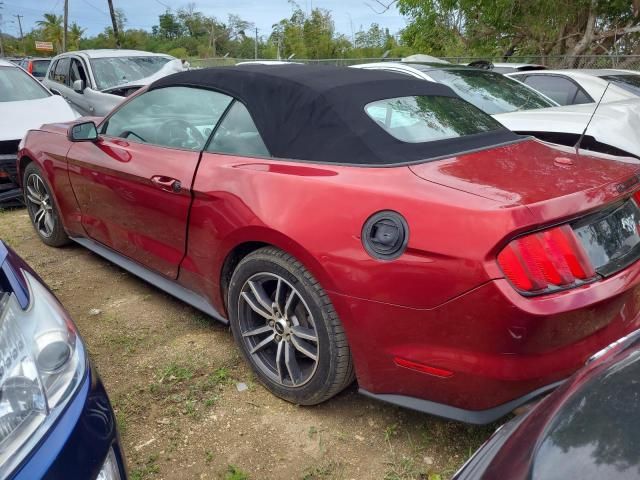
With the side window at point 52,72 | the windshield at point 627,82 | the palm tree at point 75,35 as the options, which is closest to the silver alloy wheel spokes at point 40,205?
the windshield at point 627,82

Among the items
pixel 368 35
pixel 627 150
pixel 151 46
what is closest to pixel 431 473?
pixel 627 150

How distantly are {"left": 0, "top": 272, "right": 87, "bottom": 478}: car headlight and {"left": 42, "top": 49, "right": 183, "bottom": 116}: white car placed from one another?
700 cm

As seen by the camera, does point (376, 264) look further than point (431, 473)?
No

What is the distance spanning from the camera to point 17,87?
22.9ft

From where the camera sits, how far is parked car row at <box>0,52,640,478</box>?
6.14 ft

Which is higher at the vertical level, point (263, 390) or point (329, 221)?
point (329, 221)

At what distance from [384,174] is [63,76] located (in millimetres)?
9408

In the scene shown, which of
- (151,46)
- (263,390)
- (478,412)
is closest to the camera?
(478,412)

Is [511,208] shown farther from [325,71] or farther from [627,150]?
[627,150]

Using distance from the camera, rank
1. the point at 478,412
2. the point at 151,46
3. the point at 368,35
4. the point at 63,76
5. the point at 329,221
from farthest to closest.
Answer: the point at 151,46
the point at 368,35
the point at 63,76
the point at 329,221
the point at 478,412

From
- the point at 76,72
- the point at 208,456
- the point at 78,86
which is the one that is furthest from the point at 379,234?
the point at 76,72

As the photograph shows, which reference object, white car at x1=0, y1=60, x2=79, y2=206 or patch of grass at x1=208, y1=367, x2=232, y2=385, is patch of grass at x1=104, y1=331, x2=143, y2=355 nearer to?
patch of grass at x1=208, y1=367, x2=232, y2=385

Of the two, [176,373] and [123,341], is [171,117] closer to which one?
[123,341]

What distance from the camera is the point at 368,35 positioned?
139 ft
